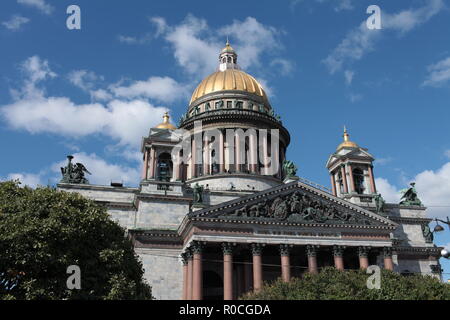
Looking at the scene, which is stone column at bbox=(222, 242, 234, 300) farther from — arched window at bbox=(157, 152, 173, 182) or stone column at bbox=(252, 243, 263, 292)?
arched window at bbox=(157, 152, 173, 182)

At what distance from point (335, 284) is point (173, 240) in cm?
2049

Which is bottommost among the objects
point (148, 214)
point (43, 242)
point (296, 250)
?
point (43, 242)

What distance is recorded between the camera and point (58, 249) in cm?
2336

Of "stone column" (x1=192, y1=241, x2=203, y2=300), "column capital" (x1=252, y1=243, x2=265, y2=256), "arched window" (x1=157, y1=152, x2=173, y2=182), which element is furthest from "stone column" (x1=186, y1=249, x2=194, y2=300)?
"arched window" (x1=157, y1=152, x2=173, y2=182)

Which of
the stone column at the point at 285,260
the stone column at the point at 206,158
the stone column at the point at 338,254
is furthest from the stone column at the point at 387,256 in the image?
the stone column at the point at 206,158

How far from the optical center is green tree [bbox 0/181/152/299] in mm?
22141

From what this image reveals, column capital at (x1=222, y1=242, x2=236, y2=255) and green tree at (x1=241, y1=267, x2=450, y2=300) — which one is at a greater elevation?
column capital at (x1=222, y1=242, x2=236, y2=255)

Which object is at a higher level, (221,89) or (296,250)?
(221,89)

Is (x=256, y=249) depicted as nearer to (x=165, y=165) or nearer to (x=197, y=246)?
(x=197, y=246)

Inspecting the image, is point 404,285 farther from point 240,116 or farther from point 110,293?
point 240,116

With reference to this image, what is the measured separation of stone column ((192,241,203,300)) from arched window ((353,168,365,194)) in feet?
69.4

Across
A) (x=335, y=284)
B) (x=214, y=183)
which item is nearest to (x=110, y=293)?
(x=335, y=284)
